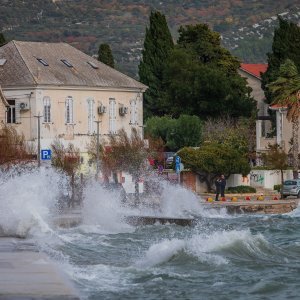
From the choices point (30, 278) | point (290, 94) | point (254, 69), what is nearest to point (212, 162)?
point (290, 94)

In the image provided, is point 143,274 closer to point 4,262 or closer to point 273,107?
point 4,262

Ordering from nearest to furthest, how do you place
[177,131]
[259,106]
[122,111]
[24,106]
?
[24,106]
[122,111]
[177,131]
[259,106]

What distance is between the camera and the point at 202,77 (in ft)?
341

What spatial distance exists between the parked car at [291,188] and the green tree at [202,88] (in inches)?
1002

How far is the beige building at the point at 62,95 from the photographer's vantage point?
87438 millimetres

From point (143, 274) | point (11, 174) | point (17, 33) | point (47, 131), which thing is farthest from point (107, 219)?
point (17, 33)

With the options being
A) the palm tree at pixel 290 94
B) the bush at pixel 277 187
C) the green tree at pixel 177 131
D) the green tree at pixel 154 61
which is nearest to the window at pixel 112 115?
the green tree at pixel 177 131

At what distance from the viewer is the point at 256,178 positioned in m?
85.1

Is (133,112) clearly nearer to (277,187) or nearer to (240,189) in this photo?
(277,187)

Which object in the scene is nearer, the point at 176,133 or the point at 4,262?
Answer: the point at 4,262

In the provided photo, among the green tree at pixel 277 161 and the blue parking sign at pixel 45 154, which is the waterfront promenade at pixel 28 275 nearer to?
the blue parking sign at pixel 45 154

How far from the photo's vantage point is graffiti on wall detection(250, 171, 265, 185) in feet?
278

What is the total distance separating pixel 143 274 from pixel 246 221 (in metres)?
29.1

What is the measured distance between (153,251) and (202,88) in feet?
208
